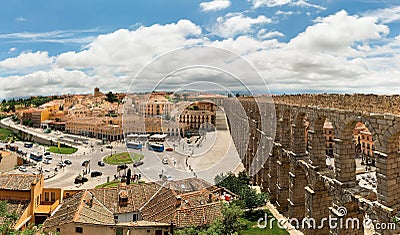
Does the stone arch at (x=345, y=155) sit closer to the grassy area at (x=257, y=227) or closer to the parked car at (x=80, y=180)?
the grassy area at (x=257, y=227)

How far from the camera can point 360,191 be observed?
9328 mm

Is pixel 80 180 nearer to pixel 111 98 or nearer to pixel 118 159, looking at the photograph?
pixel 118 159

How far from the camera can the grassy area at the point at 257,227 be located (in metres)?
14.4

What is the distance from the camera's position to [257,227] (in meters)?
15.2

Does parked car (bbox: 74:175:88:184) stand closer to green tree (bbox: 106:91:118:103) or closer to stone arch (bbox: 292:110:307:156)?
stone arch (bbox: 292:110:307:156)

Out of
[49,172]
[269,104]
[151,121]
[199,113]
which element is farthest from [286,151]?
[49,172]

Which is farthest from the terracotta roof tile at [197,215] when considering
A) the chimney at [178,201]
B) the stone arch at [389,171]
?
the stone arch at [389,171]

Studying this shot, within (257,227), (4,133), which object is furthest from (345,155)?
(4,133)

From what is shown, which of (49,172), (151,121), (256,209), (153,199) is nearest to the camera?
(151,121)

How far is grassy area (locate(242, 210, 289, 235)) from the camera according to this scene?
47.1 feet

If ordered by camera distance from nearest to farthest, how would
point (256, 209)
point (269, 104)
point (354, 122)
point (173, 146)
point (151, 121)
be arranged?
point (354, 122), point (151, 121), point (173, 146), point (256, 209), point (269, 104)

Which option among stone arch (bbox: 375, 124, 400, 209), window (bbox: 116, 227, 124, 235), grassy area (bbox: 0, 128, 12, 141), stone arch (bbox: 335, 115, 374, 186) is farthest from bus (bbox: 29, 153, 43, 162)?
stone arch (bbox: 375, 124, 400, 209)

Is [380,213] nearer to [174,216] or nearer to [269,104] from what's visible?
[174,216]

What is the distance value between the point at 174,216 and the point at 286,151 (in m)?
6.41
